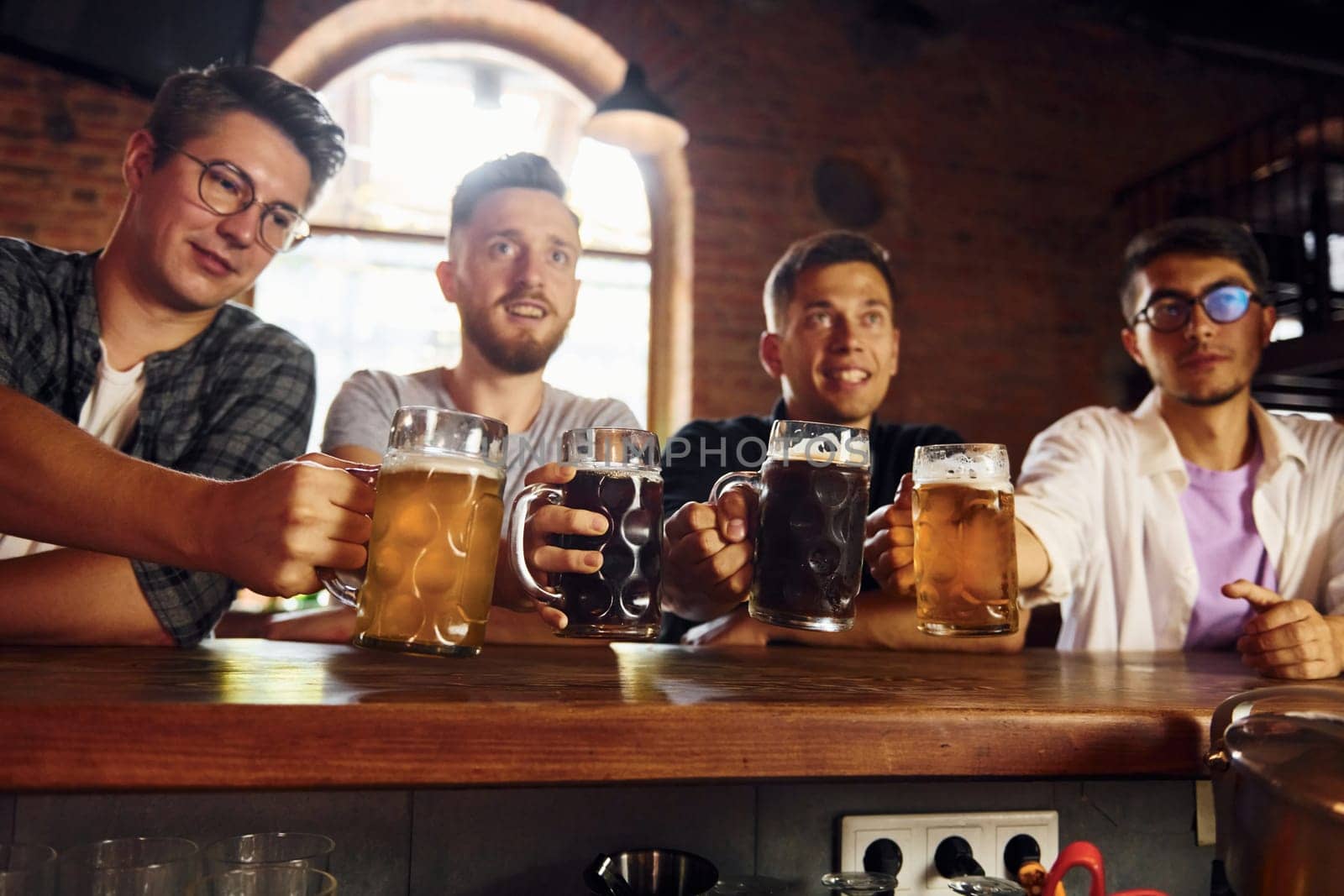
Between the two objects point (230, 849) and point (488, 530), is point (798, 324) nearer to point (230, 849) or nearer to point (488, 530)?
point (488, 530)

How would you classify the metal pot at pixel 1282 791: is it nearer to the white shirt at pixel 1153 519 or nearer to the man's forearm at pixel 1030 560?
the man's forearm at pixel 1030 560

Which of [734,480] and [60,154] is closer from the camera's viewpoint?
[734,480]

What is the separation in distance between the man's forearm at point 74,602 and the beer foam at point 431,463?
1.85ft

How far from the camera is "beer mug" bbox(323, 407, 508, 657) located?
30.7 inches

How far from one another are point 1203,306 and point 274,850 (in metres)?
1.87

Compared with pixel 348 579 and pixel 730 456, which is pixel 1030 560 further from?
pixel 348 579

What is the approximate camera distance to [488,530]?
820 millimetres

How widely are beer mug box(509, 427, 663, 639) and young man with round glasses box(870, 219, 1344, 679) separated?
1.11m

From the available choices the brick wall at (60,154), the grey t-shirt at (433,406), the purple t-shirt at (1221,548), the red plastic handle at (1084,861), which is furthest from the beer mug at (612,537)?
the brick wall at (60,154)

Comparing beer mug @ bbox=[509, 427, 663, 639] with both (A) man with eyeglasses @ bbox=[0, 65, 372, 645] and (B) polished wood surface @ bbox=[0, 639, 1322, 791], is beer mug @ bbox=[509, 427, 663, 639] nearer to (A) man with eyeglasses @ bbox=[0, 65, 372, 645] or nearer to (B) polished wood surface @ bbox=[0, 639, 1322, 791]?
(B) polished wood surface @ bbox=[0, 639, 1322, 791]

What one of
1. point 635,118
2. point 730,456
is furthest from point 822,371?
point 635,118

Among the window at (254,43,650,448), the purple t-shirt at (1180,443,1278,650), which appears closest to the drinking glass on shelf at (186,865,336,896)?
the purple t-shirt at (1180,443,1278,650)

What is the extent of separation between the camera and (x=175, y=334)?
1.61 metres

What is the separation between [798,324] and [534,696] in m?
1.40
